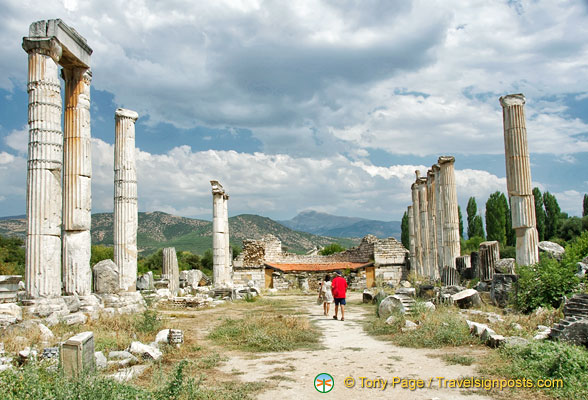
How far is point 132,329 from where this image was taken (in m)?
11.0

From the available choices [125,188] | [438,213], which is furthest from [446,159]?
[125,188]

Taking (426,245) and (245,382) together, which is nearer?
(245,382)

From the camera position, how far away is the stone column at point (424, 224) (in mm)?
29625

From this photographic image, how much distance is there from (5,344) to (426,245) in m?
25.3

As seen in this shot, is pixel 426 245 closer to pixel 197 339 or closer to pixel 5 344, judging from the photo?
pixel 197 339

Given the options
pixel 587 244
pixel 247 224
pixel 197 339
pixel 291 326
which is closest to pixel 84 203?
pixel 197 339

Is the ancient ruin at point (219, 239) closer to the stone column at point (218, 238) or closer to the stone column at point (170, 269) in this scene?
the stone column at point (218, 238)

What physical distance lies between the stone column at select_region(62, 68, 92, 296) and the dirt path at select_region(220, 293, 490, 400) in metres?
7.11

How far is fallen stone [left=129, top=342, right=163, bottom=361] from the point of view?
8148mm

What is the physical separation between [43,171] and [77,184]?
1.84 m

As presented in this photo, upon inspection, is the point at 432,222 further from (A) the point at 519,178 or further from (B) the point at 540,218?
(B) the point at 540,218

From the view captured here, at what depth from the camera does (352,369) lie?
7750 mm

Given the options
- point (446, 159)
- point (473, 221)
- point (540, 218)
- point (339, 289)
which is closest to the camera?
point (339, 289)

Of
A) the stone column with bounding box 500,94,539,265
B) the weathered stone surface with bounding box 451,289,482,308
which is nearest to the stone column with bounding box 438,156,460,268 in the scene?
the stone column with bounding box 500,94,539,265
